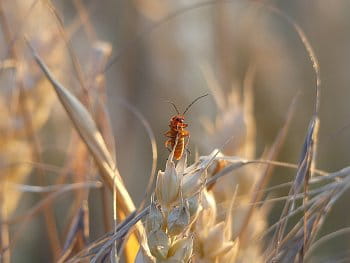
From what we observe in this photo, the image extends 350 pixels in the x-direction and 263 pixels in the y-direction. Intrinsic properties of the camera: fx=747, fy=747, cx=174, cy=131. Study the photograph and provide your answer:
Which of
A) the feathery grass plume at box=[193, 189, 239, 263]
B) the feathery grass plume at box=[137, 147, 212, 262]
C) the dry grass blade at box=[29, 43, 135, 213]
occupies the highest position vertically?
the dry grass blade at box=[29, 43, 135, 213]

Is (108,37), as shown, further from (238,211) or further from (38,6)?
(238,211)

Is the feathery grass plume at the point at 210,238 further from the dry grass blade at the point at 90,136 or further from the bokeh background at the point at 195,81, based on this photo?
the bokeh background at the point at 195,81

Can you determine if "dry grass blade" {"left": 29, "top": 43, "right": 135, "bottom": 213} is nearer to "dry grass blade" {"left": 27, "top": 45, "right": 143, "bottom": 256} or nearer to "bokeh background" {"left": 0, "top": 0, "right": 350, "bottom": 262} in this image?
"dry grass blade" {"left": 27, "top": 45, "right": 143, "bottom": 256}

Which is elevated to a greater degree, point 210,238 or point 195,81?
point 195,81

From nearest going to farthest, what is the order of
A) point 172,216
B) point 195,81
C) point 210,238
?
point 172,216
point 210,238
point 195,81

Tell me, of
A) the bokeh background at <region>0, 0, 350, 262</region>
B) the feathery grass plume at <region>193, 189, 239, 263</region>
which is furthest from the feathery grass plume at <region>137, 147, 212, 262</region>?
the bokeh background at <region>0, 0, 350, 262</region>

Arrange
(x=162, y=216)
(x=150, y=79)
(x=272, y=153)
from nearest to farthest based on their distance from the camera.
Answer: (x=162, y=216)
(x=272, y=153)
(x=150, y=79)

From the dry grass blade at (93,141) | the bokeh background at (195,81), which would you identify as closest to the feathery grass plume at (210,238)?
the dry grass blade at (93,141)

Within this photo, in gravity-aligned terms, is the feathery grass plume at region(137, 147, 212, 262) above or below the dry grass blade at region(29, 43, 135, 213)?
below

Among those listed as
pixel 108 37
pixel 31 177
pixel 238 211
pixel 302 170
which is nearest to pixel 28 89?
pixel 238 211

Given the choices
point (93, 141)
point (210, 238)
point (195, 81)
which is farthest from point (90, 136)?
point (195, 81)

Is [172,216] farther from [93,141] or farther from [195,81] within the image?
[195,81]
